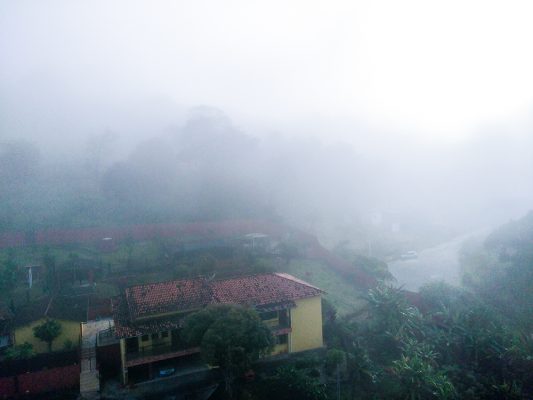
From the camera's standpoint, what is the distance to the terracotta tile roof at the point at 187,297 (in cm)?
1856

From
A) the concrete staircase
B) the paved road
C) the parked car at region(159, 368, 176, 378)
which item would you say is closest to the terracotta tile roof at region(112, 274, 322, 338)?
the parked car at region(159, 368, 176, 378)

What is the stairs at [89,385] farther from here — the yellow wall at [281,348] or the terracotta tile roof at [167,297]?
the yellow wall at [281,348]

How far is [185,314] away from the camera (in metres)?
19.6

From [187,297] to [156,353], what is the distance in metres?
3.06

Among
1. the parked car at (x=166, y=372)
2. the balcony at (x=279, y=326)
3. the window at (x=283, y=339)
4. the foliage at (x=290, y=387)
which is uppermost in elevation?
the balcony at (x=279, y=326)

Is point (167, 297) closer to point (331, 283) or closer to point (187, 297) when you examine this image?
point (187, 297)

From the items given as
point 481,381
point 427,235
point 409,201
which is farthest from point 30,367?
point 409,201

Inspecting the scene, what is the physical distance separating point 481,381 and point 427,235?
3966 cm

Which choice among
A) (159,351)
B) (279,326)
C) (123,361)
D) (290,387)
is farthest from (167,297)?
(290,387)

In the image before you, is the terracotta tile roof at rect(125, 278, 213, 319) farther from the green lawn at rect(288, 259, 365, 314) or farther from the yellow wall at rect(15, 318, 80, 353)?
the green lawn at rect(288, 259, 365, 314)

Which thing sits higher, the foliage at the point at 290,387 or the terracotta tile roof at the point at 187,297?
the terracotta tile roof at the point at 187,297

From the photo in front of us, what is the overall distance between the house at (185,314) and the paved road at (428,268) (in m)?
16.7

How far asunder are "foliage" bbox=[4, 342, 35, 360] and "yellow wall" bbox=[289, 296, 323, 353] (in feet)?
44.0

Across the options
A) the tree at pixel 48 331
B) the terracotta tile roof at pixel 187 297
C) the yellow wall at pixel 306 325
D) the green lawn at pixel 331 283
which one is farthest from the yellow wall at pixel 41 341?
the green lawn at pixel 331 283
